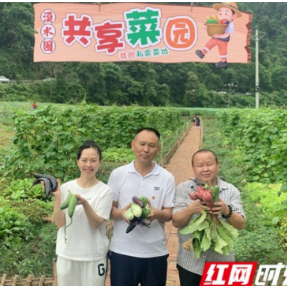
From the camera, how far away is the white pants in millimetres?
2334

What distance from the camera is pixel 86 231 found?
7.75ft

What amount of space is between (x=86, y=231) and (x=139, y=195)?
40 cm

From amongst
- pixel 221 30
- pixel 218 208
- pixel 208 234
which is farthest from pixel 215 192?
pixel 221 30

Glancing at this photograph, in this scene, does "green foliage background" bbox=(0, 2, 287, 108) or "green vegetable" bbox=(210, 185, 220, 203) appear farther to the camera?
"green foliage background" bbox=(0, 2, 287, 108)

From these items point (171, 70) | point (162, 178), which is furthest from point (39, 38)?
point (171, 70)

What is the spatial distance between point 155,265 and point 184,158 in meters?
10.5

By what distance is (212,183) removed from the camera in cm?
240

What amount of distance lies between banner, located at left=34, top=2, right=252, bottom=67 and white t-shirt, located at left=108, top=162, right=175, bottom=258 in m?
3.64

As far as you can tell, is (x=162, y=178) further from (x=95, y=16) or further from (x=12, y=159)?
(x=12, y=159)

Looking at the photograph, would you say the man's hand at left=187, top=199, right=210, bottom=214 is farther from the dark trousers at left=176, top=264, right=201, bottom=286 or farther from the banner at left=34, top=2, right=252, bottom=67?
the banner at left=34, top=2, right=252, bottom=67

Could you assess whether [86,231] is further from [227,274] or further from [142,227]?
[227,274]

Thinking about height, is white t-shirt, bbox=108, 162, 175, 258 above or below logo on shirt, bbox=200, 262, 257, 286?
above

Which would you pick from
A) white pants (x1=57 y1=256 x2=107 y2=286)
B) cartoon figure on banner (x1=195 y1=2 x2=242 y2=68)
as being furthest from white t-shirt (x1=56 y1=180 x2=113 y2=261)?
cartoon figure on banner (x1=195 y1=2 x2=242 y2=68)

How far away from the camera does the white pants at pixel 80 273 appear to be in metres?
2.33
